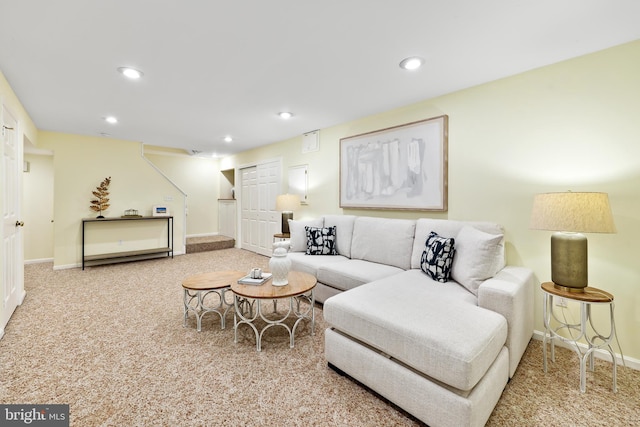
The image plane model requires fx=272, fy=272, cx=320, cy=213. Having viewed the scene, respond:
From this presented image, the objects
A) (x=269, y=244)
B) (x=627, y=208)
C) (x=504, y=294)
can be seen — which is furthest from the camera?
(x=269, y=244)

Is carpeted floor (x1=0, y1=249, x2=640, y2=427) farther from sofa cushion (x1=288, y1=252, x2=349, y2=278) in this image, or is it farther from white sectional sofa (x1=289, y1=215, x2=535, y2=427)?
sofa cushion (x1=288, y1=252, x2=349, y2=278)

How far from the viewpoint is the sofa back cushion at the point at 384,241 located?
2861mm

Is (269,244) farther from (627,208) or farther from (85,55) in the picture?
(627,208)

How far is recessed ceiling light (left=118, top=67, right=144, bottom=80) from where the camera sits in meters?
2.34

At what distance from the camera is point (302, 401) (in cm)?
157

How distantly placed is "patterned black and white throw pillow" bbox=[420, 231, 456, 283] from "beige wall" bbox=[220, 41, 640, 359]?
595mm

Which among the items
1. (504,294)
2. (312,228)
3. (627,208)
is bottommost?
(504,294)

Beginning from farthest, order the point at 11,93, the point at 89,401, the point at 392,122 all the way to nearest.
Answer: the point at 392,122 → the point at 11,93 → the point at 89,401

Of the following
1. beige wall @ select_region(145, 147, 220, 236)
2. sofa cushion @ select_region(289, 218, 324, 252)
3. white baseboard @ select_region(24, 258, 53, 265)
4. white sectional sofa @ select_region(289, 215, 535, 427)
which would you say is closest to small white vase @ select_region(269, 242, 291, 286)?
white sectional sofa @ select_region(289, 215, 535, 427)

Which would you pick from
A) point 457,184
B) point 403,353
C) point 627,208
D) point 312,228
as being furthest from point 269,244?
point 627,208

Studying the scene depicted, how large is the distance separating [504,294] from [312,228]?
7.53 feet

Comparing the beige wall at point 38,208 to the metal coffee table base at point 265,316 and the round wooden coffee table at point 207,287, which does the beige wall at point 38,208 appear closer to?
the round wooden coffee table at point 207,287

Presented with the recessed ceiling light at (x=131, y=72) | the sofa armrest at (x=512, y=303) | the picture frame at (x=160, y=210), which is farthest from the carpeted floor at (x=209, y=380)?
the picture frame at (x=160, y=210)

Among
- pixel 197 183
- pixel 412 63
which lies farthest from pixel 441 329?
pixel 197 183
